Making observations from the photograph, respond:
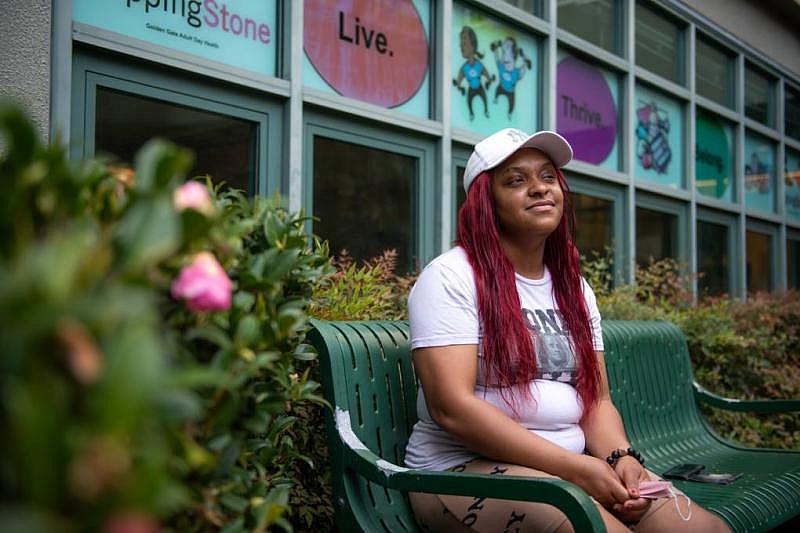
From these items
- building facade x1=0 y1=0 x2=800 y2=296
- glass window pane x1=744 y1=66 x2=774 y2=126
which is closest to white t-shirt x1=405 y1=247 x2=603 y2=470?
building facade x1=0 y1=0 x2=800 y2=296

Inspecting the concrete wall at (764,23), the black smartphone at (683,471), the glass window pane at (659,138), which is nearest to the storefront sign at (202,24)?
the black smartphone at (683,471)

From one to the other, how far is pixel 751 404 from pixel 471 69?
8.77ft

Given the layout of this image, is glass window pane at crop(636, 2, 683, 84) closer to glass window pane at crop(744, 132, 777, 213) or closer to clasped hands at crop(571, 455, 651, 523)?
glass window pane at crop(744, 132, 777, 213)

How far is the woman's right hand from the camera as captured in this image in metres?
2.39

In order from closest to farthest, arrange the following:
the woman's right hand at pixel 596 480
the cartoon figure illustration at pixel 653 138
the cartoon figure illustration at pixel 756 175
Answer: the woman's right hand at pixel 596 480
the cartoon figure illustration at pixel 653 138
the cartoon figure illustration at pixel 756 175

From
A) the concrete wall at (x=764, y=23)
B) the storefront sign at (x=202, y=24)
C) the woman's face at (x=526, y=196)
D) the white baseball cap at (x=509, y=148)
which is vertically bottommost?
the woman's face at (x=526, y=196)

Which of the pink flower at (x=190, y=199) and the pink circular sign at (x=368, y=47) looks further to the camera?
the pink circular sign at (x=368, y=47)

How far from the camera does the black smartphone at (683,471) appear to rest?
3492mm

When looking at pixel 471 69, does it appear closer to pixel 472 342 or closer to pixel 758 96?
pixel 472 342

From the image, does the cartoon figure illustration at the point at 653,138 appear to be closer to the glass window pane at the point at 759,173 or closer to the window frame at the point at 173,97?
the glass window pane at the point at 759,173

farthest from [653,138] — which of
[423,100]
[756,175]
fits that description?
[423,100]

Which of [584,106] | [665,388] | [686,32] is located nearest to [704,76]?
[686,32]

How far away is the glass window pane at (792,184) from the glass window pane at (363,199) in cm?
672

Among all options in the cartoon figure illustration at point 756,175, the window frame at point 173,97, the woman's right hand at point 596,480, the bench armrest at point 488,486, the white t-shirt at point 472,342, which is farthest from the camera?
the cartoon figure illustration at point 756,175
